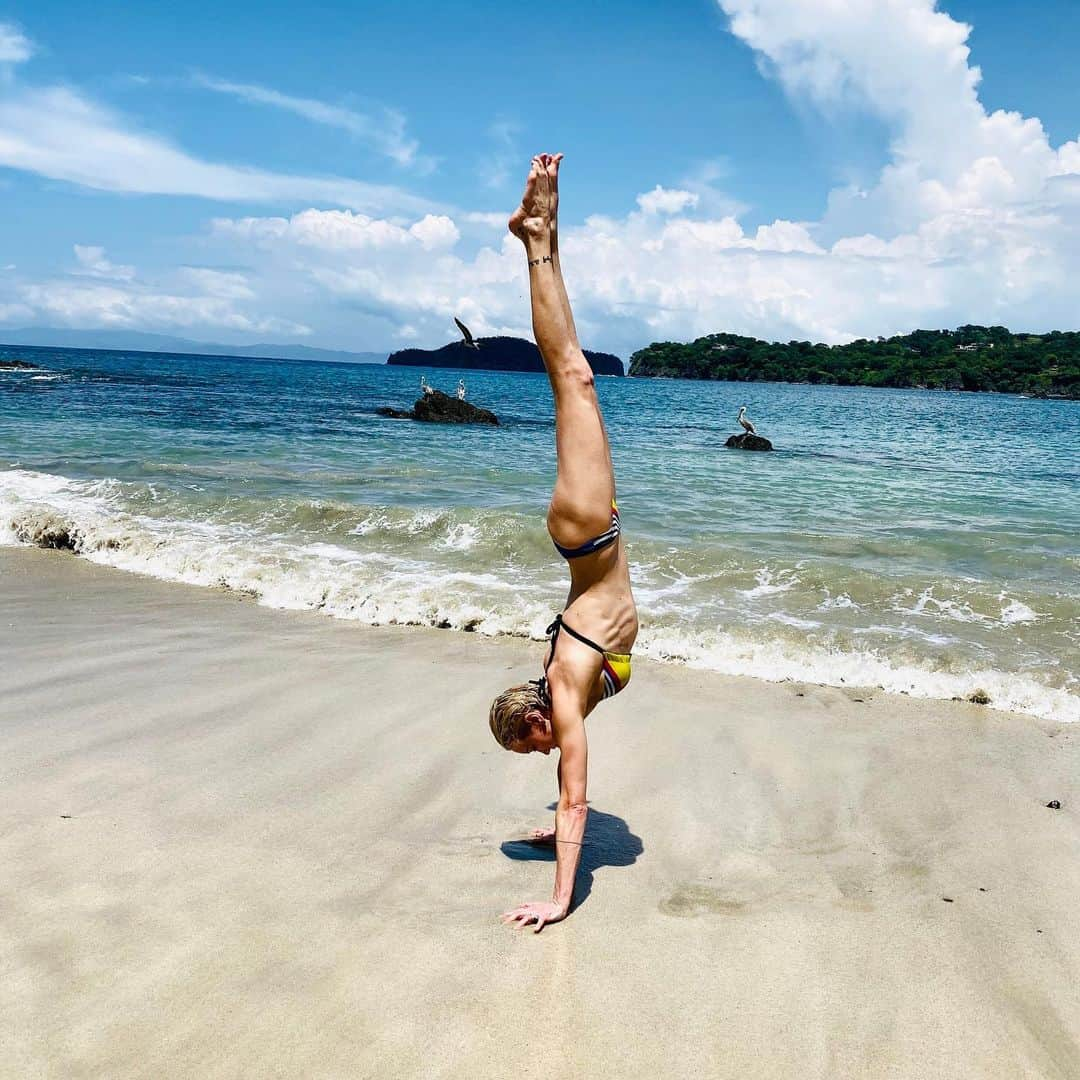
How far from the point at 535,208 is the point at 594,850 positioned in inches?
118

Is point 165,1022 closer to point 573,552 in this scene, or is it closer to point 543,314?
point 573,552

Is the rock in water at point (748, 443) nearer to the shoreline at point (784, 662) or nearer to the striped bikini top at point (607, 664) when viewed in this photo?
the shoreline at point (784, 662)

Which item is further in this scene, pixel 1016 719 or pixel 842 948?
pixel 1016 719

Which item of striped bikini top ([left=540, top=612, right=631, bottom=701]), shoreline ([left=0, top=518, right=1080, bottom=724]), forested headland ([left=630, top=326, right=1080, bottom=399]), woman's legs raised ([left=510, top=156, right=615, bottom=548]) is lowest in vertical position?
shoreline ([left=0, top=518, right=1080, bottom=724])

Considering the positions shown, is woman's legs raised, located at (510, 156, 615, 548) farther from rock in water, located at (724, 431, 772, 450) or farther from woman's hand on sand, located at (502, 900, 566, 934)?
rock in water, located at (724, 431, 772, 450)

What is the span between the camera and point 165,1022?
2.84 meters

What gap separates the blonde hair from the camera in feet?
12.4

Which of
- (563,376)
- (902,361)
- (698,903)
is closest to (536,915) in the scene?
(698,903)

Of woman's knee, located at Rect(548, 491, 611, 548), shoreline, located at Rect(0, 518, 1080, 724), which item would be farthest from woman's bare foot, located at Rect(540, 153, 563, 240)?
shoreline, located at Rect(0, 518, 1080, 724)

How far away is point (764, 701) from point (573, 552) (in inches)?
126

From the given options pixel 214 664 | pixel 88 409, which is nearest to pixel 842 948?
pixel 214 664

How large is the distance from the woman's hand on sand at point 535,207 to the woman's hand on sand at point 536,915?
277cm

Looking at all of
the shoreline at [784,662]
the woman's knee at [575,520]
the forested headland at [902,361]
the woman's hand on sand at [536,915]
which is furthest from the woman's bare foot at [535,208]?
the forested headland at [902,361]

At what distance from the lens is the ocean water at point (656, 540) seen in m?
7.68
